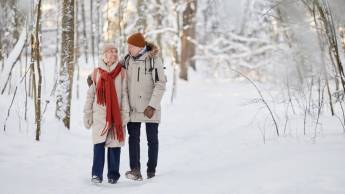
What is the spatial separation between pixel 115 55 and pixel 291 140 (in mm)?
3015

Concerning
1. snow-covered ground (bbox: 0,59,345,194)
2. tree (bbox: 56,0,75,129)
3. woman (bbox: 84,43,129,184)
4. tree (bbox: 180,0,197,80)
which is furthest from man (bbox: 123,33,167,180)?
tree (bbox: 180,0,197,80)

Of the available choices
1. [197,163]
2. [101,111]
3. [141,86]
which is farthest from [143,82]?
[197,163]

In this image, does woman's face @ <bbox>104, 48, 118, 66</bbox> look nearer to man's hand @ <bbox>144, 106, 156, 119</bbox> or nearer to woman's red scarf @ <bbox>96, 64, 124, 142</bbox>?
woman's red scarf @ <bbox>96, 64, 124, 142</bbox>

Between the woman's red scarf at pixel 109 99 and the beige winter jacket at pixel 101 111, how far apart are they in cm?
6

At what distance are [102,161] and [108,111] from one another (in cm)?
58

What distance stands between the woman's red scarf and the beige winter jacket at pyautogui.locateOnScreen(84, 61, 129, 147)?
0.19 feet

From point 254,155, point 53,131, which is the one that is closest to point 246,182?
point 254,155

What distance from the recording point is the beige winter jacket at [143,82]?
5.83m

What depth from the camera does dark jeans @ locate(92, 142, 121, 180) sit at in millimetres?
5738

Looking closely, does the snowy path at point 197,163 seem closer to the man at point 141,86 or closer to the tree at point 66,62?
the tree at point 66,62

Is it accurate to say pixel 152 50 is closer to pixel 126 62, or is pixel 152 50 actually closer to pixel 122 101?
pixel 126 62

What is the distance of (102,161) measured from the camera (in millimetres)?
5762

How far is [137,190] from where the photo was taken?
513cm

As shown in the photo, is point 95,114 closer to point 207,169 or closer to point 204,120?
point 207,169
